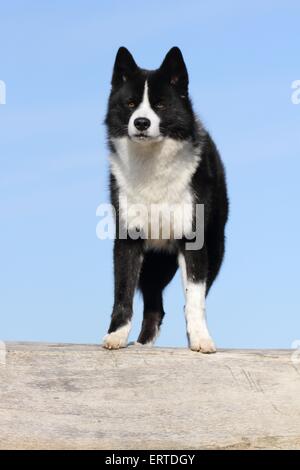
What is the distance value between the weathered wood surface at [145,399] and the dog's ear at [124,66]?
2075mm

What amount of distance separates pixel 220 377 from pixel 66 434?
1.21 m

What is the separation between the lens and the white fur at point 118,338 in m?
7.63

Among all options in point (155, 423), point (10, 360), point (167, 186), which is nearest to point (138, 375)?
point (155, 423)

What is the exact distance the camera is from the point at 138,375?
7.34 metres

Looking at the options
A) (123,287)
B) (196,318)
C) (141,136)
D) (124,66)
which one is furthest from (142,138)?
(196,318)

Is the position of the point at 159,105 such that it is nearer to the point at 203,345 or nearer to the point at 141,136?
the point at 141,136

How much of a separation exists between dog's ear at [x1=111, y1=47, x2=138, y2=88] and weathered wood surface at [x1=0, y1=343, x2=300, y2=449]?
6.81 ft

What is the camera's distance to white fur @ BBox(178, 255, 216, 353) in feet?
25.0

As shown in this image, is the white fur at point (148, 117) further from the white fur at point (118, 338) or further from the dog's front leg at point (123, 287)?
the white fur at point (118, 338)

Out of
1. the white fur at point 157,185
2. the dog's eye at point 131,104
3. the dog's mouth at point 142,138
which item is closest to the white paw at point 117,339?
the white fur at point 157,185

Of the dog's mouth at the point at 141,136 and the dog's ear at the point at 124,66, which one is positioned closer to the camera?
the dog's mouth at the point at 141,136

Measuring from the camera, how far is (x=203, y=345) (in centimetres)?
759
